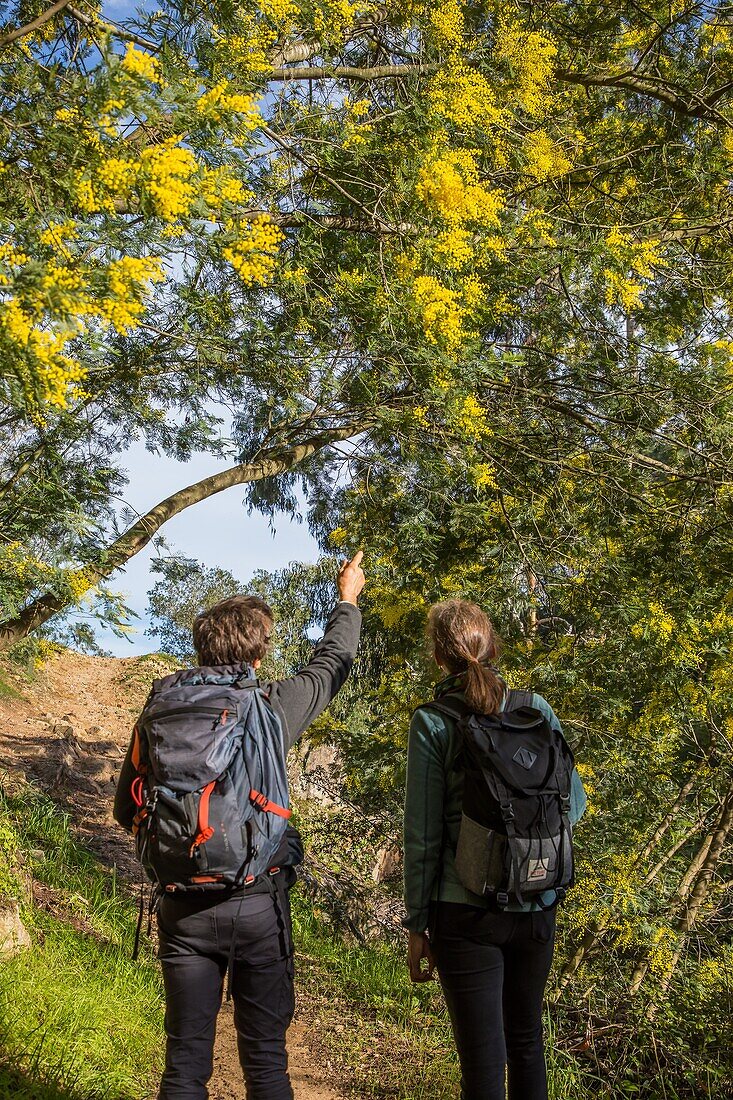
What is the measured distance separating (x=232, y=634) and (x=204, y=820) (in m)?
0.46

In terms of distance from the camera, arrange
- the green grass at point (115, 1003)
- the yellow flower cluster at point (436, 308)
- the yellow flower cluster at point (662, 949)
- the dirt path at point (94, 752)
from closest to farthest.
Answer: the green grass at point (115, 1003)
the yellow flower cluster at point (436, 308)
the dirt path at point (94, 752)
the yellow flower cluster at point (662, 949)

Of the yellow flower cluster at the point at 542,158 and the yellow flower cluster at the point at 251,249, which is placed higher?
the yellow flower cluster at the point at 542,158

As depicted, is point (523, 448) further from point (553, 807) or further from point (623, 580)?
point (553, 807)

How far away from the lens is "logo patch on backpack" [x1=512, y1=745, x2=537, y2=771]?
2.12 m

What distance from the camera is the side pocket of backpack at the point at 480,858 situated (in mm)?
2023

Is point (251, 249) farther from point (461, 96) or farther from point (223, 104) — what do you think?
point (461, 96)

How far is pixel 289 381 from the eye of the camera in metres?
4.38

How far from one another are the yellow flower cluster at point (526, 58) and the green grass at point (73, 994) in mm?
5264

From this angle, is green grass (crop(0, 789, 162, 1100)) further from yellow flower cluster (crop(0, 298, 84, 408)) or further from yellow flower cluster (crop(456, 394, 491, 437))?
yellow flower cluster (crop(456, 394, 491, 437))

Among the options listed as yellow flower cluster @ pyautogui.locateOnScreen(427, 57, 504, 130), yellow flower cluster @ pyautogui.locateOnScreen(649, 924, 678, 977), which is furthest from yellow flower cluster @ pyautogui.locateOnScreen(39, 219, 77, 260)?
yellow flower cluster @ pyautogui.locateOnScreen(649, 924, 678, 977)

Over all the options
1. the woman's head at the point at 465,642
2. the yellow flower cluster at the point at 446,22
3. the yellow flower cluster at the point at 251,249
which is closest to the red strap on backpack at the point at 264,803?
the woman's head at the point at 465,642

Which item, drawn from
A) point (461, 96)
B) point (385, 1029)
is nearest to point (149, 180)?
point (461, 96)

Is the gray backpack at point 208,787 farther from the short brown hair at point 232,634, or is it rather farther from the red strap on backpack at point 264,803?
the short brown hair at point 232,634

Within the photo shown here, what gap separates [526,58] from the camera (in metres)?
5.20
